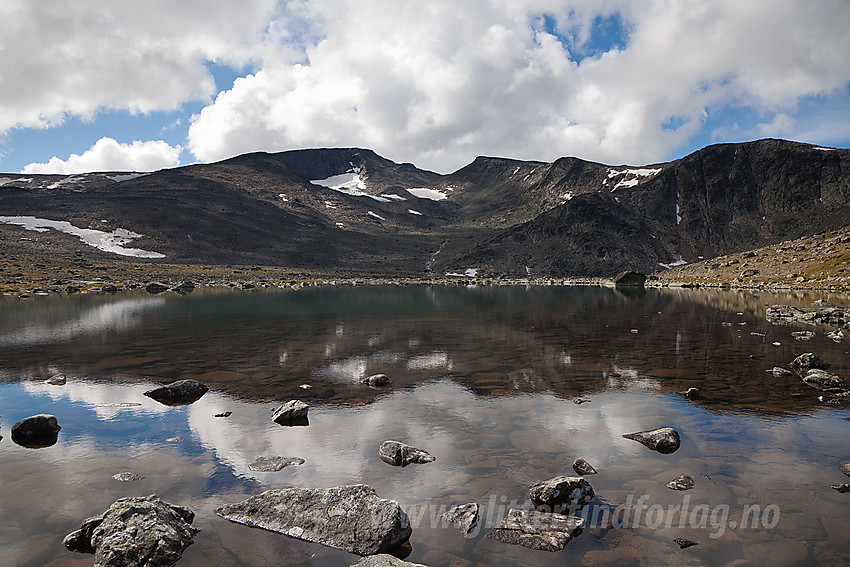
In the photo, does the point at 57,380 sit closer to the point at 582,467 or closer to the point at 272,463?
the point at 272,463

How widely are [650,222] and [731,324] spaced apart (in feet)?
538

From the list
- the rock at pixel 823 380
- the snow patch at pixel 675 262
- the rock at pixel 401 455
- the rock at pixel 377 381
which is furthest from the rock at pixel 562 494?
the snow patch at pixel 675 262

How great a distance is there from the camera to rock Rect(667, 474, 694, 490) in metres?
10.0

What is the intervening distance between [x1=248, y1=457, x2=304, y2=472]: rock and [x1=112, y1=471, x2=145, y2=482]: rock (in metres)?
2.38

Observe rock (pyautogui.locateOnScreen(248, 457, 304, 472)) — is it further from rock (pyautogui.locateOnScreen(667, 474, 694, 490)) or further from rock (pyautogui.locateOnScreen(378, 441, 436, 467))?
rock (pyautogui.locateOnScreen(667, 474, 694, 490))

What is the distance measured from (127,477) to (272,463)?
10.2 ft

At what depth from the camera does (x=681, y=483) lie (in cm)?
1012

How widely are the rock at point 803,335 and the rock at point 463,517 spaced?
29.2 metres

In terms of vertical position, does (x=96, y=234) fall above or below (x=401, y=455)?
above

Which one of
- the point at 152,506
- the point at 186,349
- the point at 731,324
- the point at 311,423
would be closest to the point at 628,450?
the point at 311,423

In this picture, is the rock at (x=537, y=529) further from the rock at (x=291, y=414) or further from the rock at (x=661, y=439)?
the rock at (x=291, y=414)

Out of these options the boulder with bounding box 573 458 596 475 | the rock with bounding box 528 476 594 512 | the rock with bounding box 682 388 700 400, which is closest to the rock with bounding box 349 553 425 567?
the rock with bounding box 528 476 594 512

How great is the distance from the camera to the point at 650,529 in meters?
8.51

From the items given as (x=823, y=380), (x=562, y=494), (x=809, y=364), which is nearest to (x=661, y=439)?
(x=562, y=494)
